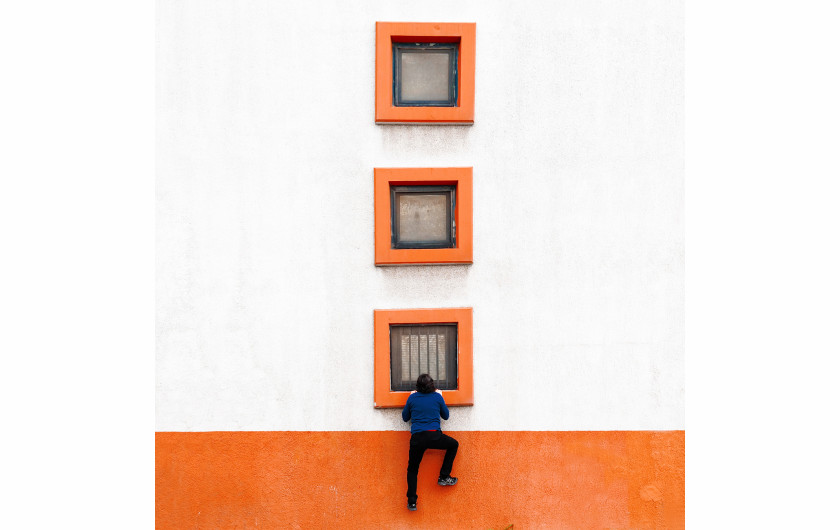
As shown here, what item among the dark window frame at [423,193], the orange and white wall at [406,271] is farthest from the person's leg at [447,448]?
the dark window frame at [423,193]

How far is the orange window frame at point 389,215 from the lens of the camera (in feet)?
18.8

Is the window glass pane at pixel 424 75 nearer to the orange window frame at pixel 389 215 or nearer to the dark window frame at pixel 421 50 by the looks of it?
the dark window frame at pixel 421 50

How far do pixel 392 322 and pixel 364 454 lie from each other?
144cm

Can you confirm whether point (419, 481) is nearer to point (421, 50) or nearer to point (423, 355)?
point (423, 355)

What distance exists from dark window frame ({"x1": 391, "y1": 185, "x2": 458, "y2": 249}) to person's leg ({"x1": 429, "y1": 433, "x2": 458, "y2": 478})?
6.56ft

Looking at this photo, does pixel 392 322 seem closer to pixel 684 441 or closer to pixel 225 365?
pixel 225 365

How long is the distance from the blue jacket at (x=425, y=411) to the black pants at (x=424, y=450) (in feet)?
0.23

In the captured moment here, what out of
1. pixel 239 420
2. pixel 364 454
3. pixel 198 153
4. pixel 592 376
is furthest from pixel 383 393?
pixel 198 153

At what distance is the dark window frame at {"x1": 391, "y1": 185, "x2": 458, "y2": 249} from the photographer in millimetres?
5870

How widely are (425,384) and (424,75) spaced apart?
3.31 metres

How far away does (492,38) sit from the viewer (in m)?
5.85

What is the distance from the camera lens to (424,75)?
19.4ft

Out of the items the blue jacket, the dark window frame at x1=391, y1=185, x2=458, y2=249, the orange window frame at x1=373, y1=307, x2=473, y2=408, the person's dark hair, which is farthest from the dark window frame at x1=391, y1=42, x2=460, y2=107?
the blue jacket

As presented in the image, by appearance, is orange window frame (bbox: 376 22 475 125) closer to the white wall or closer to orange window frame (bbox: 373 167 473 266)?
the white wall
